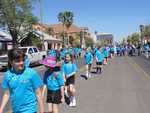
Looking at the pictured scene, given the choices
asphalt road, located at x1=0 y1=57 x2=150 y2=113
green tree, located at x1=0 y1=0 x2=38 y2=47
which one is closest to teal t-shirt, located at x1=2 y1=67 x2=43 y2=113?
asphalt road, located at x1=0 y1=57 x2=150 y2=113

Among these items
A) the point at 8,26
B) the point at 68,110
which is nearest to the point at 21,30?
the point at 8,26

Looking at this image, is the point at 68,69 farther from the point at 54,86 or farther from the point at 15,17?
the point at 15,17

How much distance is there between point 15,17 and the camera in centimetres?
5025

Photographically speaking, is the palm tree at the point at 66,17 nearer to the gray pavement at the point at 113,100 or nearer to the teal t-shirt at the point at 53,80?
the gray pavement at the point at 113,100

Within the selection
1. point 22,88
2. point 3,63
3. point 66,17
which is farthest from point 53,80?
point 66,17

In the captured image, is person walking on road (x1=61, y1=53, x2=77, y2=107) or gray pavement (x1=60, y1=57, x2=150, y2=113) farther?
person walking on road (x1=61, y1=53, x2=77, y2=107)

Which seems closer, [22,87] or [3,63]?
[22,87]

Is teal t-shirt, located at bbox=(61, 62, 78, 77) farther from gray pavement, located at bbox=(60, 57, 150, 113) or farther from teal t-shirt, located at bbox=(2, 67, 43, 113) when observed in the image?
teal t-shirt, located at bbox=(2, 67, 43, 113)

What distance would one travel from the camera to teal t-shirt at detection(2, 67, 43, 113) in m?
5.41

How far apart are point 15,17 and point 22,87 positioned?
149ft

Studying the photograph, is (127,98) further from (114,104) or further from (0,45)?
(0,45)

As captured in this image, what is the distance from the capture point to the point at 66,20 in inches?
4240

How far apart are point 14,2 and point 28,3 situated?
2126 millimetres

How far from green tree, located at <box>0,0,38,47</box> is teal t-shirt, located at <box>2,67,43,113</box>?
43850 mm
